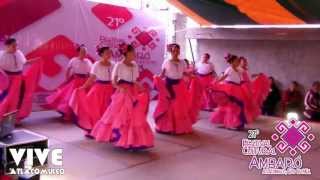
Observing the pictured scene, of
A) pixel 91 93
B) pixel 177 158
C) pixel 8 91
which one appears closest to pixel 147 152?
pixel 177 158

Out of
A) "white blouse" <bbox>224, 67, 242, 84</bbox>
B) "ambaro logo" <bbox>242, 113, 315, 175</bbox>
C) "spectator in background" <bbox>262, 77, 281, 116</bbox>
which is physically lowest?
"ambaro logo" <bbox>242, 113, 315, 175</bbox>

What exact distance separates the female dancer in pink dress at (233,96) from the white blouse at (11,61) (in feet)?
10.4

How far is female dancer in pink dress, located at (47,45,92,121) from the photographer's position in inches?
258

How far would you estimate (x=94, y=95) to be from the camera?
17.5 ft

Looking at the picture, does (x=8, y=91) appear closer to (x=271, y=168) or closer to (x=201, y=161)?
(x=201, y=161)

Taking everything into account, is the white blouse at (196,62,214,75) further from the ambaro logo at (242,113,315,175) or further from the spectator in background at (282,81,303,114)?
the ambaro logo at (242,113,315,175)

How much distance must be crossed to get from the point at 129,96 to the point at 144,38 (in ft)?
16.2

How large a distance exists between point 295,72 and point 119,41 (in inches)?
162

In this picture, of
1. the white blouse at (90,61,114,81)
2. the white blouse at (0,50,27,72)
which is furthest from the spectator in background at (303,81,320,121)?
the white blouse at (0,50,27,72)

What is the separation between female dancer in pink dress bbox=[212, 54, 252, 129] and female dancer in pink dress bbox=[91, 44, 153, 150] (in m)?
1.96

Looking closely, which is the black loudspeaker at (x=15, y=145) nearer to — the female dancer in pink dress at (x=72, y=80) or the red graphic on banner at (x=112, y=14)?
the female dancer in pink dress at (x=72, y=80)

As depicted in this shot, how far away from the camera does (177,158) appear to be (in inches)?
180

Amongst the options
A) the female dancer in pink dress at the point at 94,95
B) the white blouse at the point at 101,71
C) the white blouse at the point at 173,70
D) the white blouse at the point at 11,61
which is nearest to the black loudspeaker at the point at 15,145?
the female dancer in pink dress at the point at 94,95

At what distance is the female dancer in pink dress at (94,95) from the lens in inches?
207
